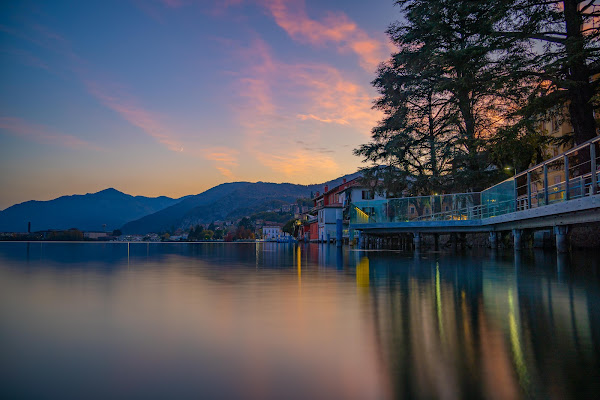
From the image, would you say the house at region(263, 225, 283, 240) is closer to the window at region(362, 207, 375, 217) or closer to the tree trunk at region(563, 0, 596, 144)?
the window at region(362, 207, 375, 217)

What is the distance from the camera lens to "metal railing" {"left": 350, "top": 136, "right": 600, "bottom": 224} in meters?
12.7

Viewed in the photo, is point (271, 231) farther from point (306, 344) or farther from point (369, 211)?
point (306, 344)

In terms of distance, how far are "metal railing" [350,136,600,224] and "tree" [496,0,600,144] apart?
211cm

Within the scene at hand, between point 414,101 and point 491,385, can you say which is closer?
point 491,385

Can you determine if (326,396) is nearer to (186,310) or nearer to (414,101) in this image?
(186,310)

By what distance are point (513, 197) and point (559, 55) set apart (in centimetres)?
573

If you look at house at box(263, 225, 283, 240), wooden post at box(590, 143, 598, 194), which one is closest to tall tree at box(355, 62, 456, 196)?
wooden post at box(590, 143, 598, 194)

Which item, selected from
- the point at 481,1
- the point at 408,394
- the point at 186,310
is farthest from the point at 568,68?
the point at 408,394

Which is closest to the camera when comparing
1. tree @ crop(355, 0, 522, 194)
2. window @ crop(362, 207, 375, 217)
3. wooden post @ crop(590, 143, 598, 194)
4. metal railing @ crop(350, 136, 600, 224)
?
wooden post @ crop(590, 143, 598, 194)

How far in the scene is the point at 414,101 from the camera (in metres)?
28.4

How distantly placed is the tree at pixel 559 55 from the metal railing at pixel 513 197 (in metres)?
2.11

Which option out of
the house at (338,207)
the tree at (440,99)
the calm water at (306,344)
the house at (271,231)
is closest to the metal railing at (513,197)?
the tree at (440,99)

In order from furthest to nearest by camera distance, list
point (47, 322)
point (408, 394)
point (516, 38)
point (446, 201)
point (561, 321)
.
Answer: point (446, 201) < point (516, 38) < point (47, 322) < point (561, 321) < point (408, 394)

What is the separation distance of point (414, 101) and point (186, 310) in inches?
1009
